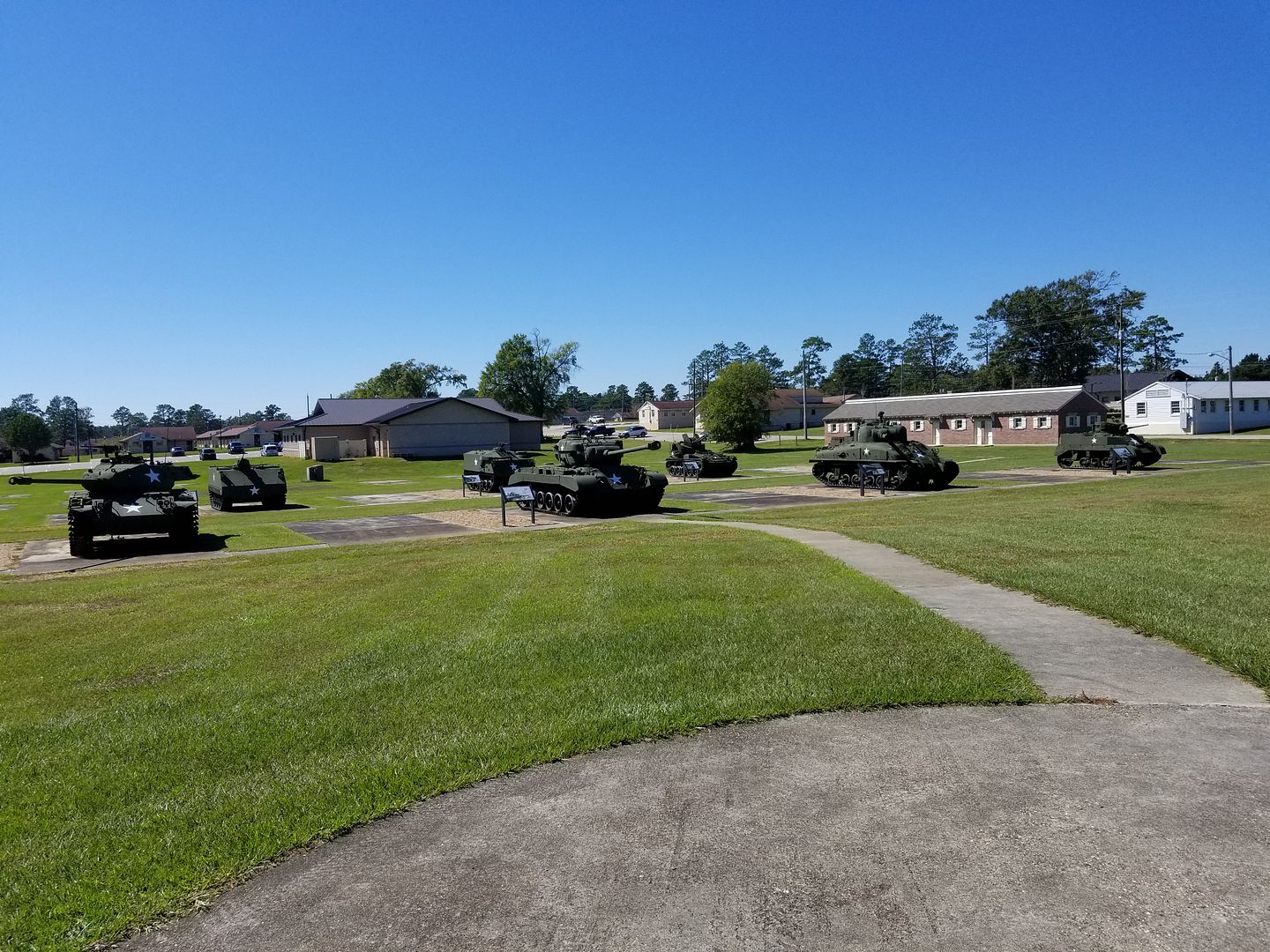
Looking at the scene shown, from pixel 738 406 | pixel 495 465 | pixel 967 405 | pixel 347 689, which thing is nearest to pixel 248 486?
pixel 495 465

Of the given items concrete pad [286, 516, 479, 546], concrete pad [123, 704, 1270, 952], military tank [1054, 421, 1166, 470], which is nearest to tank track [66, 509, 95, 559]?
concrete pad [286, 516, 479, 546]

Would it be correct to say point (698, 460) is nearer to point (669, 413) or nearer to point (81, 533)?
point (81, 533)

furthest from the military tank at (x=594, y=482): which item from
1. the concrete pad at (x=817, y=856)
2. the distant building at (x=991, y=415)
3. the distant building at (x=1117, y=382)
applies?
the distant building at (x=1117, y=382)

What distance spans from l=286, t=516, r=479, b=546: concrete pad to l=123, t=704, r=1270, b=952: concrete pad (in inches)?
644

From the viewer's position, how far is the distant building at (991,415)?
63.0 meters

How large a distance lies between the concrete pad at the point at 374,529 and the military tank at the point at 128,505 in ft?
9.29

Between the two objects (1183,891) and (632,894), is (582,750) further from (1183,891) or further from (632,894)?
(1183,891)

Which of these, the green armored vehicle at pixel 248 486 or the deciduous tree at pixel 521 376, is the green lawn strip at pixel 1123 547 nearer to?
the green armored vehicle at pixel 248 486

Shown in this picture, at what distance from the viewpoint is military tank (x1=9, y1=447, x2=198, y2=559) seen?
19969mm

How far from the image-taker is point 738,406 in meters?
68.8

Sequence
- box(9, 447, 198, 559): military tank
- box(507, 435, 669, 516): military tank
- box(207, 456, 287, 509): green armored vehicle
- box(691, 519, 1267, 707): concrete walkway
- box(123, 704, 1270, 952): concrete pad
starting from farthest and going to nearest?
1. box(207, 456, 287, 509): green armored vehicle
2. box(507, 435, 669, 516): military tank
3. box(9, 447, 198, 559): military tank
4. box(691, 519, 1267, 707): concrete walkway
5. box(123, 704, 1270, 952): concrete pad

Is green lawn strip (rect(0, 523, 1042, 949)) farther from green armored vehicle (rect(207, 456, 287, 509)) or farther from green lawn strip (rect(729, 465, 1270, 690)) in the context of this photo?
green armored vehicle (rect(207, 456, 287, 509))

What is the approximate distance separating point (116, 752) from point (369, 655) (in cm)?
252

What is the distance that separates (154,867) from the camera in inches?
174
